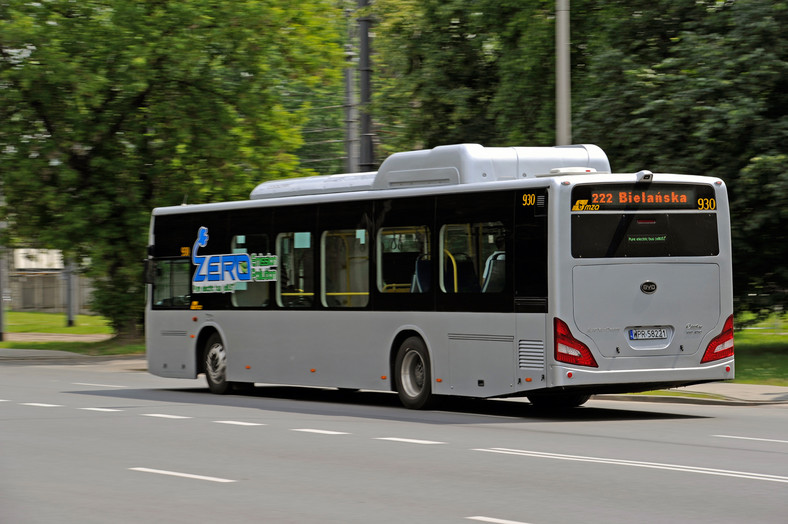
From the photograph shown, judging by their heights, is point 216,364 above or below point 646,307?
below

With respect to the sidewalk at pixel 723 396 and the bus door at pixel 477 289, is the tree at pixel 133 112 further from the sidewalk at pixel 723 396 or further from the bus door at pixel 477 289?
the bus door at pixel 477 289

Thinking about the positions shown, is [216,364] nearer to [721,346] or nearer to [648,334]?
[648,334]

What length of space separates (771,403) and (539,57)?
12121 mm

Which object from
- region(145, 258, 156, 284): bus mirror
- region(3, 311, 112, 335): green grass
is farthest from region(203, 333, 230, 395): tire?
region(3, 311, 112, 335): green grass

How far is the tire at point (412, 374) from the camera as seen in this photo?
1681 cm

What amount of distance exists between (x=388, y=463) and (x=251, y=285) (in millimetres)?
8734

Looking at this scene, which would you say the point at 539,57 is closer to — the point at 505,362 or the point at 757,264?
the point at 757,264

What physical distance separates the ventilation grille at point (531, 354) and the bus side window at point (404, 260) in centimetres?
188

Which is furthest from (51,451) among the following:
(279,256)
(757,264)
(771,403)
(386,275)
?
(757,264)

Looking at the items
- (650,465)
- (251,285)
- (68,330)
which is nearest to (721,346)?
(650,465)

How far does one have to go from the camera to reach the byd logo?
15.3 metres

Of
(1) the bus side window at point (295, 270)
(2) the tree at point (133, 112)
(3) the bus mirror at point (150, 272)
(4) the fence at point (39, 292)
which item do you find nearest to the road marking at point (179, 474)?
(1) the bus side window at point (295, 270)

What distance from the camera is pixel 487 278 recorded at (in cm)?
1573

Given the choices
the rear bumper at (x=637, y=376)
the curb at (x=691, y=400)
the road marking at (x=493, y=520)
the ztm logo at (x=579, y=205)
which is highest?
the ztm logo at (x=579, y=205)
